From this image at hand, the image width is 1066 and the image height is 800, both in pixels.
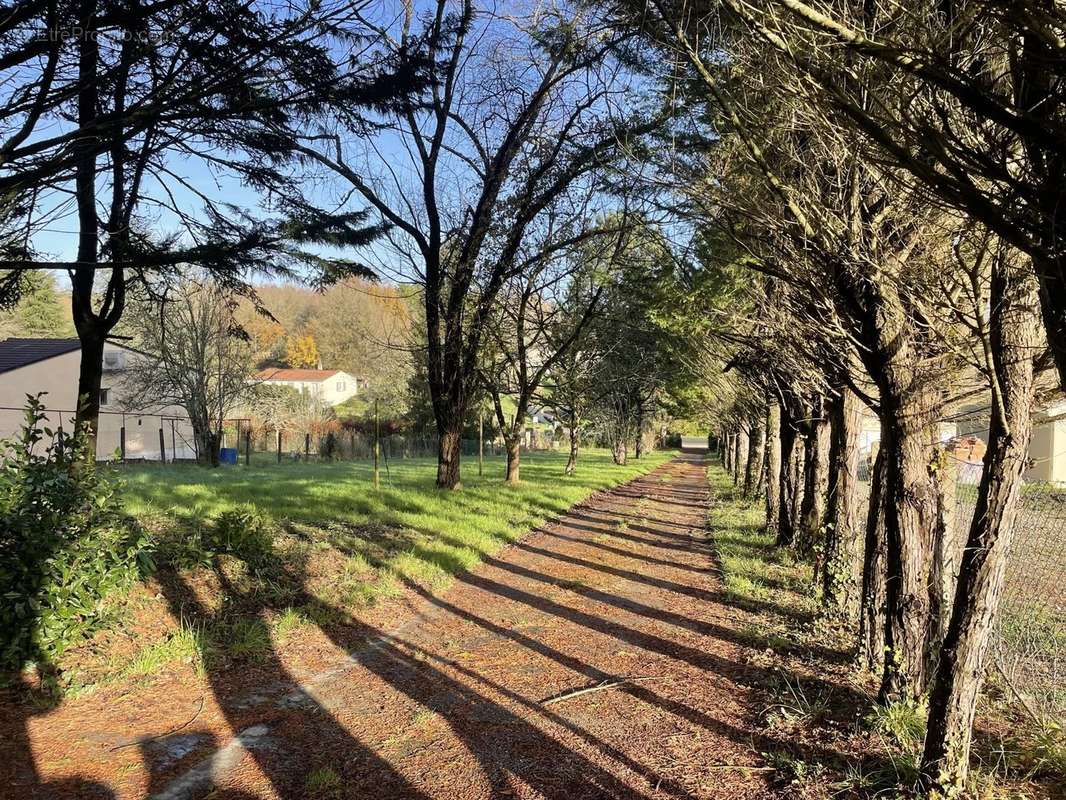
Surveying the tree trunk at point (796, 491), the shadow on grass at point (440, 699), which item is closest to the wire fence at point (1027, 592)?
the tree trunk at point (796, 491)

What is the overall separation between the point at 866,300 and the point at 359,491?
35.7ft

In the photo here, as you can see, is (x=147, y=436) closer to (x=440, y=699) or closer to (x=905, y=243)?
(x=440, y=699)

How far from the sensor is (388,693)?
16.4ft

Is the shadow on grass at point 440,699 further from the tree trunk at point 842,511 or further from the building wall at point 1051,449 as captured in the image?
the building wall at point 1051,449

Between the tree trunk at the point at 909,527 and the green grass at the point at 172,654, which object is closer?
the tree trunk at the point at 909,527

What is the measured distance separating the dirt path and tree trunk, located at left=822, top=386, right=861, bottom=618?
1.07 m

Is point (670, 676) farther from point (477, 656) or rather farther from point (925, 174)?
point (925, 174)

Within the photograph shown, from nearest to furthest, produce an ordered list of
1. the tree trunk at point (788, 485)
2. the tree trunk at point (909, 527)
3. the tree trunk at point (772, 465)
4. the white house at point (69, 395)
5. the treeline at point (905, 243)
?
the treeline at point (905, 243)
the tree trunk at point (909, 527)
the tree trunk at point (788, 485)
the tree trunk at point (772, 465)
the white house at point (69, 395)

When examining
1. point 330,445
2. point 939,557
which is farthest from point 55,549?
point 330,445

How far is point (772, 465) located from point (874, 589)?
8.60 m

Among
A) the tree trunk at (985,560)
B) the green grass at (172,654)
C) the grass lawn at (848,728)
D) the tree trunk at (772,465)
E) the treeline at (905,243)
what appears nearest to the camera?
the treeline at (905,243)

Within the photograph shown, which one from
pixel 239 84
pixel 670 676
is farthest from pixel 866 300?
pixel 239 84

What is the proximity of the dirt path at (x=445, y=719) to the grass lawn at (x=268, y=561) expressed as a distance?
442 millimetres

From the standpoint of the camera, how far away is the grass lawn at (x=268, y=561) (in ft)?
17.9
